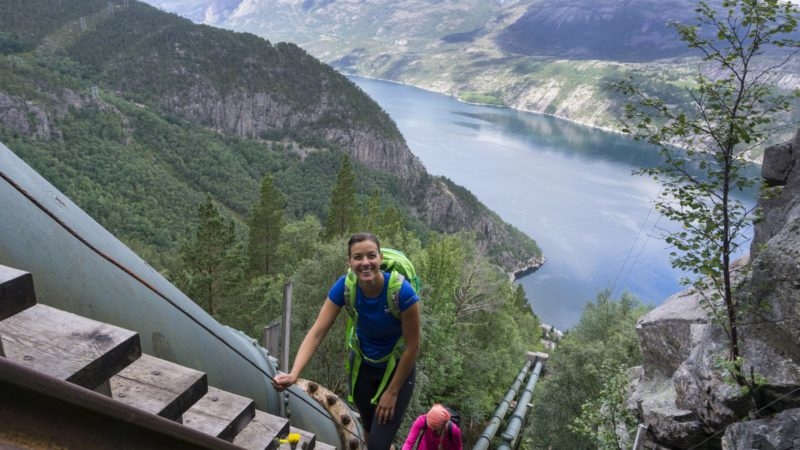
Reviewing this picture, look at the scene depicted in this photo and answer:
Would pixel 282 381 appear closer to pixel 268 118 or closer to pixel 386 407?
pixel 386 407

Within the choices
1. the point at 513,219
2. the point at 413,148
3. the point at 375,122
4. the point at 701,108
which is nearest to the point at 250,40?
the point at 375,122

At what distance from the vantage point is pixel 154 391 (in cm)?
193

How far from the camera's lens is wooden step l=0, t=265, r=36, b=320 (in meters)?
1.64

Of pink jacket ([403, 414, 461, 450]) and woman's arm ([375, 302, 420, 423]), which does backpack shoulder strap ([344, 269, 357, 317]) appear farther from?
pink jacket ([403, 414, 461, 450])

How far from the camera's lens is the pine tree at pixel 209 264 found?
25641mm

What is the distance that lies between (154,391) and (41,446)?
3.68 ft

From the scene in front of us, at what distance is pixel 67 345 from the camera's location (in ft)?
5.49

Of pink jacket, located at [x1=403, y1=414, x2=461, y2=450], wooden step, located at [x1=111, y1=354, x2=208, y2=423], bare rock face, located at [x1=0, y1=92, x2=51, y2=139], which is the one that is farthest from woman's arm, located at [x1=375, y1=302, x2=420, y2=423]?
bare rock face, located at [x1=0, y1=92, x2=51, y2=139]

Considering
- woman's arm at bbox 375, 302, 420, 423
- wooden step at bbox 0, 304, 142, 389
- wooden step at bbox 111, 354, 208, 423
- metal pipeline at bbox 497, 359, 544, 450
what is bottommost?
metal pipeline at bbox 497, 359, 544, 450

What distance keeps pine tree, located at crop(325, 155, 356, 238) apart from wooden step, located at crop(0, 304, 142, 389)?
3572cm

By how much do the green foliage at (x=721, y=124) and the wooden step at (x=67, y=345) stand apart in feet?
19.8

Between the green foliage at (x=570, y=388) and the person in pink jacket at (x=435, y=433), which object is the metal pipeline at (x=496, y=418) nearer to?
the green foliage at (x=570, y=388)

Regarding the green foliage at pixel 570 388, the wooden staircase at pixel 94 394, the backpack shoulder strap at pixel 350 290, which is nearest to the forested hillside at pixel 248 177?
Result: the green foliage at pixel 570 388

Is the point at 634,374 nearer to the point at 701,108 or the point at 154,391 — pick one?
the point at 701,108
